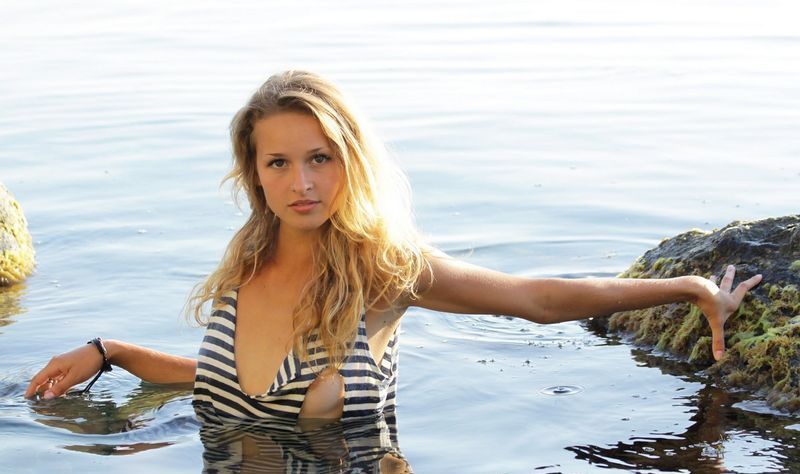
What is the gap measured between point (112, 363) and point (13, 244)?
2.84m

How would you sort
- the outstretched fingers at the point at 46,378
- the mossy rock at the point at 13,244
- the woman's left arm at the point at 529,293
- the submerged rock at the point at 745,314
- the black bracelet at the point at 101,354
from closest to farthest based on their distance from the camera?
the woman's left arm at the point at 529,293 → the submerged rock at the point at 745,314 → the outstretched fingers at the point at 46,378 → the black bracelet at the point at 101,354 → the mossy rock at the point at 13,244

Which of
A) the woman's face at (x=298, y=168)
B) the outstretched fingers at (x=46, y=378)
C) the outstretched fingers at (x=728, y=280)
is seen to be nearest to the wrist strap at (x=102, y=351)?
the outstretched fingers at (x=46, y=378)

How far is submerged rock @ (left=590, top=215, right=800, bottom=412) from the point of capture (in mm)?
5520

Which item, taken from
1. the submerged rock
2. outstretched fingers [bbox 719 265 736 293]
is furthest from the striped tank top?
the submerged rock

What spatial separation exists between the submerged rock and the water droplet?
0.67 m

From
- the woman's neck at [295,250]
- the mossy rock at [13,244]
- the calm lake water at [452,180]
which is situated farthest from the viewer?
the mossy rock at [13,244]

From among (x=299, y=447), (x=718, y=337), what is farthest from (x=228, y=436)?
(x=718, y=337)

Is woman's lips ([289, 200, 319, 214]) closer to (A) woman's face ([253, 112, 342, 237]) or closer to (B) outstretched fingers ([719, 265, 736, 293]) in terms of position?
(A) woman's face ([253, 112, 342, 237])

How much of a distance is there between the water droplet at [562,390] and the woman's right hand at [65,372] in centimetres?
224

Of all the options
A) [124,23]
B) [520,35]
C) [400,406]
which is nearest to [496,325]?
[400,406]

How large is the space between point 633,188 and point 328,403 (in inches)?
213

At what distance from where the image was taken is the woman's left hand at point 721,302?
5398mm

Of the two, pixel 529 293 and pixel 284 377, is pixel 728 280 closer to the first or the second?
pixel 529 293

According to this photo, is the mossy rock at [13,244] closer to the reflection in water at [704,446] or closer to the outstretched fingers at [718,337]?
the reflection in water at [704,446]
